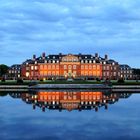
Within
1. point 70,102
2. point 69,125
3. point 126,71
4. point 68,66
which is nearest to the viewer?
point 69,125

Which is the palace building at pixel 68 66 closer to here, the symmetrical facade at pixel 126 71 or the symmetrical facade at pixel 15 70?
the symmetrical facade at pixel 15 70

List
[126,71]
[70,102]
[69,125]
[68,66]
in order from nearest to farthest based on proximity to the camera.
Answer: [69,125] → [70,102] → [68,66] → [126,71]

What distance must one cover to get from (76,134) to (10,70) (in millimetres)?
87639

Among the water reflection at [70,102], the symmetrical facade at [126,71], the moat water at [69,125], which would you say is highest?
the symmetrical facade at [126,71]

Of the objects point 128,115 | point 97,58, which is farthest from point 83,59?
point 128,115

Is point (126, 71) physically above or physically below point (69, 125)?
above

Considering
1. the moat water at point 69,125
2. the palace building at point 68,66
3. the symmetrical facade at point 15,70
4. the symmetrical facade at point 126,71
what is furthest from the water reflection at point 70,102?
the symmetrical facade at point 15,70

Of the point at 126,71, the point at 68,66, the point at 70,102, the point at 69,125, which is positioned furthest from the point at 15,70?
the point at 69,125

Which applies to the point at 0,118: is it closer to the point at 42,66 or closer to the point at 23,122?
the point at 23,122

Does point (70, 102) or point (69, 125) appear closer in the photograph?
point (69, 125)

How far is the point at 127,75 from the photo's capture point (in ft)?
314

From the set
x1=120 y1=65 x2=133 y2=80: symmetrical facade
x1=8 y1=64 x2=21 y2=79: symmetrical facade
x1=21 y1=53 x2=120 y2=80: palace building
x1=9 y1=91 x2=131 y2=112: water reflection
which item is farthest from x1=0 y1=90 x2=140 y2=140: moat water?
x1=8 y1=64 x2=21 y2=79: symmetrical facade

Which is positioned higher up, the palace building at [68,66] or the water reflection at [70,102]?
the palace building at [68,66]

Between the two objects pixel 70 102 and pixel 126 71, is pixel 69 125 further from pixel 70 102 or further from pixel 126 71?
pixel 126 71
